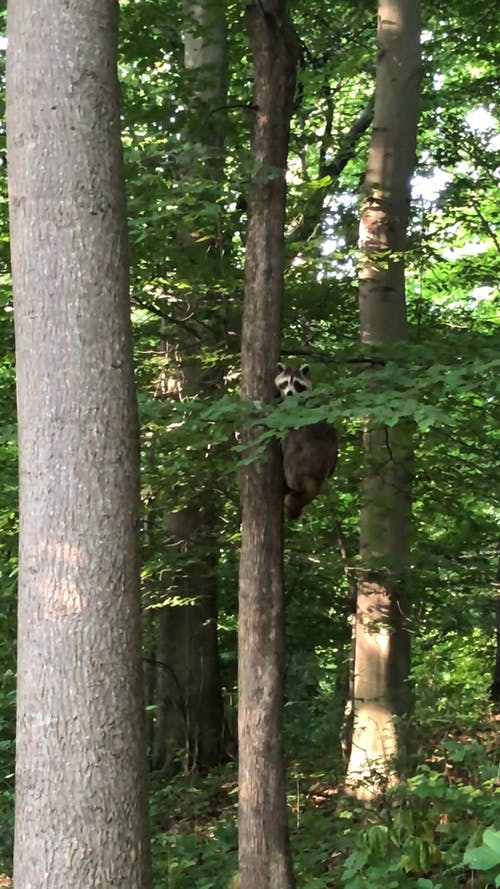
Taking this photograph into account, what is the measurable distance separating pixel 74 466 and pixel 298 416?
5.02 feet

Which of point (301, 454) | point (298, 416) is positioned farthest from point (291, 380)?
point (298, 416)

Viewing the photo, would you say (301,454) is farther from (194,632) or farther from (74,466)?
(194,632)

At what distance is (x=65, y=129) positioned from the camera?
3.59 meters

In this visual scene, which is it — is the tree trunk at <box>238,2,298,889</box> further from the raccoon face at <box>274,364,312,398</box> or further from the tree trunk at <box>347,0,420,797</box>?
the tree trunk at <box>347,0,420,797</box>

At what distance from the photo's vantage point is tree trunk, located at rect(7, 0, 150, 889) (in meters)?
3.31

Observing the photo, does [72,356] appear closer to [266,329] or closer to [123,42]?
[266,329]

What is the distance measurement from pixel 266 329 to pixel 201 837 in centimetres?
465

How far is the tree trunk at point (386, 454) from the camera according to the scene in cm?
708

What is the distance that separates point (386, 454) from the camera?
7.13 metres

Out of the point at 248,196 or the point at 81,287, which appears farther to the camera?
the point at 248,196

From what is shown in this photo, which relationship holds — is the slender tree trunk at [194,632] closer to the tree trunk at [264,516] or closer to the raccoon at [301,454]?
the tree trunk at [264,516]

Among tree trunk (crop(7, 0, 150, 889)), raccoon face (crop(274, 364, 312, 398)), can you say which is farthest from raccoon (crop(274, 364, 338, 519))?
tree trunk (crop(7, 0, 150, 889))

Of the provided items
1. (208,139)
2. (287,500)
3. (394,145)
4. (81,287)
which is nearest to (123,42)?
(208,139)

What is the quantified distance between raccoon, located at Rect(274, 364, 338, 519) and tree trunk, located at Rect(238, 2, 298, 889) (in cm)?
8
